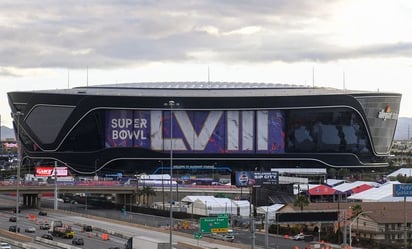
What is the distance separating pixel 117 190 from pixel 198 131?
48.8 meters

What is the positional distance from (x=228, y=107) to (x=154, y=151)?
1965 cm

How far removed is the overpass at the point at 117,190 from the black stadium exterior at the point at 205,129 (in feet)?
116

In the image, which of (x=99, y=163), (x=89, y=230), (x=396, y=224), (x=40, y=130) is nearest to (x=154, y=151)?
(x=99, y=163)

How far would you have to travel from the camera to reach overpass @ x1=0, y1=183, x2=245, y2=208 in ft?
451

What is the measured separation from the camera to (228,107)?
190m

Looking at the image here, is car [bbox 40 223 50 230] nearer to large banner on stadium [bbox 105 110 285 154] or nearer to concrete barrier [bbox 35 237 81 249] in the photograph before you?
concrete barrier [bbox 35 237 81 249]

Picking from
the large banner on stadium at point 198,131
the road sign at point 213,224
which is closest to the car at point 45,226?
the road sign at point 213,224

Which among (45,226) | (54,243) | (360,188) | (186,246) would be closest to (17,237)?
(54,243)

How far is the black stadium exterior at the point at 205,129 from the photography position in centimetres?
18750

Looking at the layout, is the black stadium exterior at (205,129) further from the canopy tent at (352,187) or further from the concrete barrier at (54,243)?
the concrete barrier at (54,243)

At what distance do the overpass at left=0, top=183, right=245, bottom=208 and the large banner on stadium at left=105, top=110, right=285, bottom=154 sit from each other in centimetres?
3643

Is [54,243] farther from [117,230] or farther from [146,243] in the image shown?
[117,230]

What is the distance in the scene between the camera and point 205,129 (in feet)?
630

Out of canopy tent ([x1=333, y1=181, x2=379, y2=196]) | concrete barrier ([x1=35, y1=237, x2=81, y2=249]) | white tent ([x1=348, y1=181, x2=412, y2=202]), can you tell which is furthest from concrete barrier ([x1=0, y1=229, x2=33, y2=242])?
canopy tent ([x1=333, y1=181, x2=379, y2=196])
